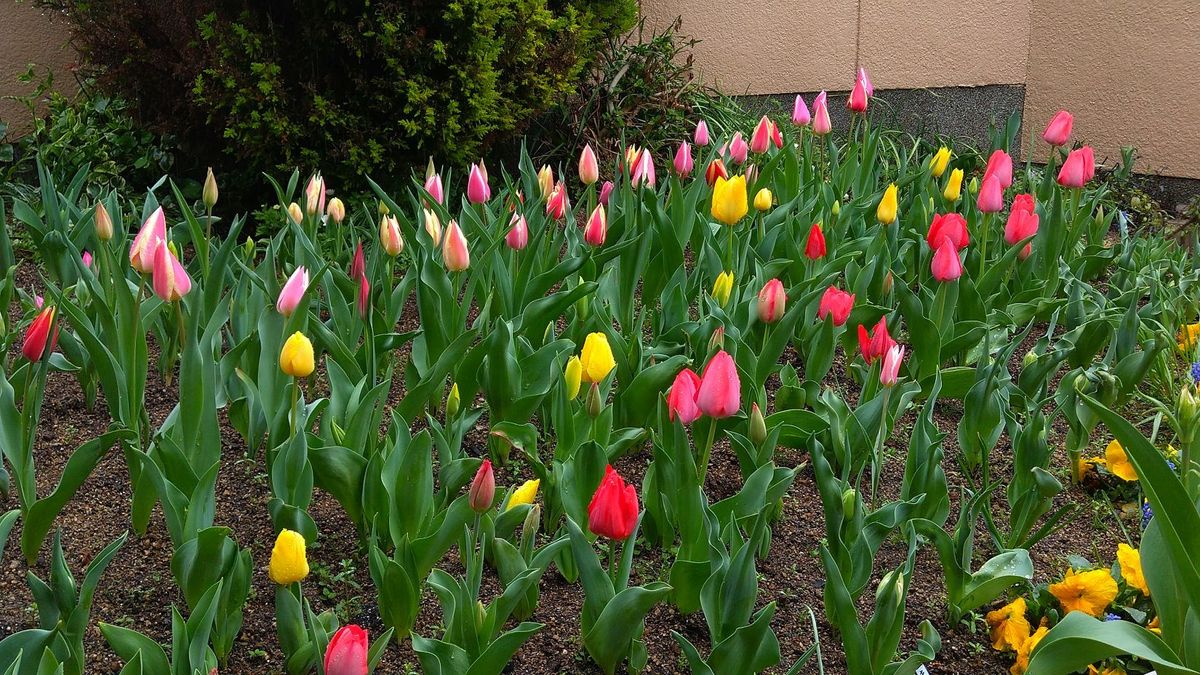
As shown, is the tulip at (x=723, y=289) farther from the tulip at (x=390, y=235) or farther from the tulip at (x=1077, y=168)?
the tulip at (x=1077, y=168)

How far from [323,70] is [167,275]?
241cm

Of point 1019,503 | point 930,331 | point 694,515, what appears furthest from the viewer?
point 930,331

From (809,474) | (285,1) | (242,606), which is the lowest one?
(809,474)

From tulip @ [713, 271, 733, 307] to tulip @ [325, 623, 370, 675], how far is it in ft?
4.89

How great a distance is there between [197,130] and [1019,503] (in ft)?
11.6

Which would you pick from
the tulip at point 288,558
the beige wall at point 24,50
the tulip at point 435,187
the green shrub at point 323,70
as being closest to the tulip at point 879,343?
the tulip at point 288,558

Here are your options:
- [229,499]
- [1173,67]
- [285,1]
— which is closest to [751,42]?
[1173,67]

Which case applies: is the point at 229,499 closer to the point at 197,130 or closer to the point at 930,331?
the point at 930,331

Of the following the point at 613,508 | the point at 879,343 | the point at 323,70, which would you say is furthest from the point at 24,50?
the point at 613,508

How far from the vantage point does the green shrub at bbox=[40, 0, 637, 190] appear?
4078 millimetres

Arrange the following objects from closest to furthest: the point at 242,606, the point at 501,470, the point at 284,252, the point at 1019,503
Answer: the point at 242,606 < the point at 1019,503 < the point at 501,470 < the point at 284,252

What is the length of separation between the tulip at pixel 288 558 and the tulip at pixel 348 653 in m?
0.15

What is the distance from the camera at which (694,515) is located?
189cm

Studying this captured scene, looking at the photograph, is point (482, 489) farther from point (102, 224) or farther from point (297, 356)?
point (102, 224)
